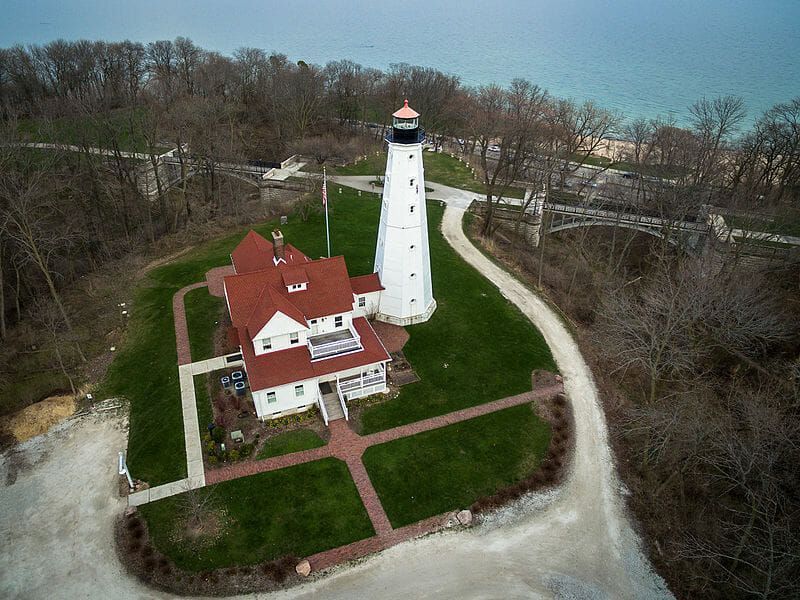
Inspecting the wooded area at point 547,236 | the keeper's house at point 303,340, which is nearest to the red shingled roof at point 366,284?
the keeper's house at point 303,340

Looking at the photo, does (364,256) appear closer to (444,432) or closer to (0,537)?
(444,432)

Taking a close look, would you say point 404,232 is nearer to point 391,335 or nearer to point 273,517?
point 391,335

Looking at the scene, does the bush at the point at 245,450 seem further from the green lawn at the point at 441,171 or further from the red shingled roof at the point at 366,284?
the green lawn at the point at 441,171

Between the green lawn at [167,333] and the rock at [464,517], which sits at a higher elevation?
the green lawn at [167,333]

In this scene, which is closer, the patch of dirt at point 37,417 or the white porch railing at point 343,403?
the patch of dirt at point 37,417

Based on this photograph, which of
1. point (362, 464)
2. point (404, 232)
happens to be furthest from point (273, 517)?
point (404, 232)

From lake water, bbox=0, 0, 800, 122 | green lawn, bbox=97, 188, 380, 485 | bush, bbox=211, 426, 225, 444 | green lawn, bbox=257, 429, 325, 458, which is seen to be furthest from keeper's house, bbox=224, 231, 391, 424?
lake water, bbox=0, 0, 800, 122
